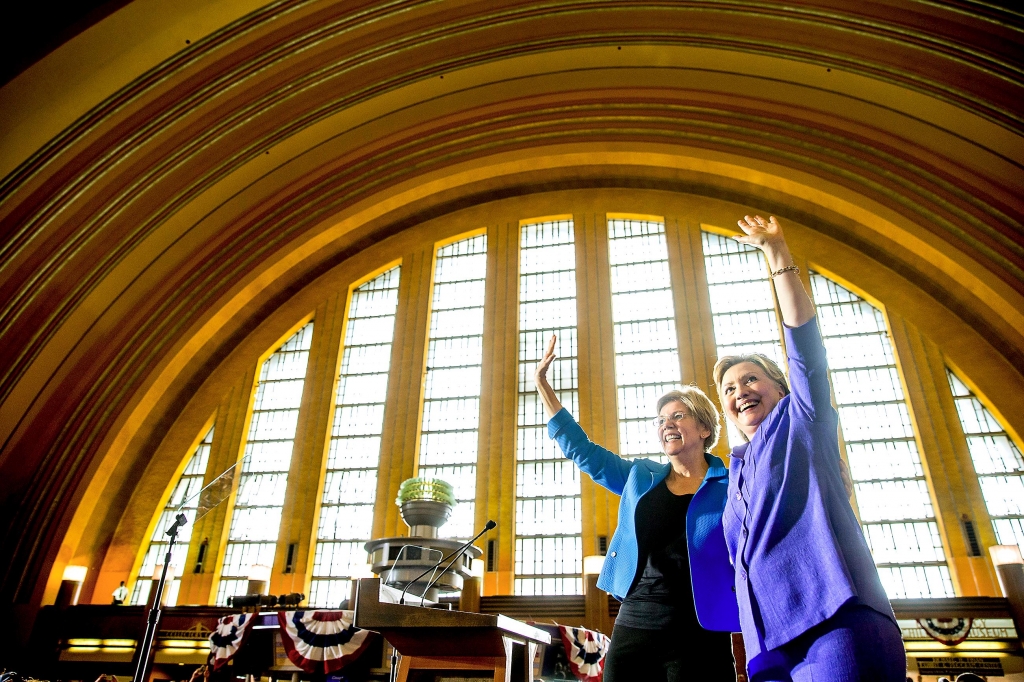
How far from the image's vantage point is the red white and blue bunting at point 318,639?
20.8ft

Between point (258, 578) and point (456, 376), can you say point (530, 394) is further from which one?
point (258, 578)

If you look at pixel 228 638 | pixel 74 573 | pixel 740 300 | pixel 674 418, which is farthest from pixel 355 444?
pixel 674 418

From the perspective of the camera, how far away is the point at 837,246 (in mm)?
12305

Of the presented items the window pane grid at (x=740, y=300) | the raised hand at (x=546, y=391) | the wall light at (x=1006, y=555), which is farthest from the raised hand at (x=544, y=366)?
the window pane grid at (x=740, y=300)

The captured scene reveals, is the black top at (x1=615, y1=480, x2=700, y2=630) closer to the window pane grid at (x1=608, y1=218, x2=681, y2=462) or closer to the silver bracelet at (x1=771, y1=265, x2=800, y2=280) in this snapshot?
the silver bracelet at (x1=771, y1=265, x2=800, y2=280)

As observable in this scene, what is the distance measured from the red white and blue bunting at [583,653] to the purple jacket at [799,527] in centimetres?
547

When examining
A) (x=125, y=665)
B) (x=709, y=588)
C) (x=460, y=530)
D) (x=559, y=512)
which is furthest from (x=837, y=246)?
(x=125, y=665)

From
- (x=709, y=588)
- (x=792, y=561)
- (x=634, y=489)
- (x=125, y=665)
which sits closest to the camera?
(x=792, y=561)

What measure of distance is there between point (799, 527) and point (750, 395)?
0.38 metres

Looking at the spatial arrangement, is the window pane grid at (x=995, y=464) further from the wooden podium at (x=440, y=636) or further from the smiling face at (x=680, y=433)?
the smiling face at (x=680, y=433)

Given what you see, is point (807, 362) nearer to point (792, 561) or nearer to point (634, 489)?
point (792, 561)

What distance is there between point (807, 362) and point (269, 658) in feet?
22.8

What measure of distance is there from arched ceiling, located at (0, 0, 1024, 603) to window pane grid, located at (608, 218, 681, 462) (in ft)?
4.78

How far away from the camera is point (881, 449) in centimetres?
1044
